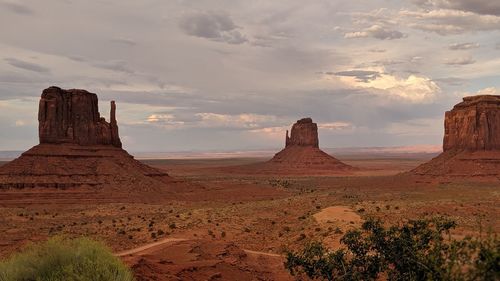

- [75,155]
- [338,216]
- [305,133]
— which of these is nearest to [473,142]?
[338,216]

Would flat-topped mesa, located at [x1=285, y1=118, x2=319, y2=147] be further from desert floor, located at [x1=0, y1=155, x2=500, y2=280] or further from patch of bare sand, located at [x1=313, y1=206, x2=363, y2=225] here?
patch of bare sand, located at [x1=313, y1=206, x2=363, y2=225]

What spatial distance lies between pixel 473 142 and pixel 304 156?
71098 millimetres

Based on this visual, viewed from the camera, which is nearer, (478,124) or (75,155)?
(75,155)

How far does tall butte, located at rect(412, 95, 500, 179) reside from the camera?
84500 millimetres

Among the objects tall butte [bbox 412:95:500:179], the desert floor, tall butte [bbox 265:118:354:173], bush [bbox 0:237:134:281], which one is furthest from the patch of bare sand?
tall butte [bbox 265:118:354:173]

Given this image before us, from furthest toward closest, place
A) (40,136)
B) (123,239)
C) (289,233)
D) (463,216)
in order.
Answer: (40,136), (463,216), (289,233), (123,239)

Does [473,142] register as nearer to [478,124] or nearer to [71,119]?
[478,124]

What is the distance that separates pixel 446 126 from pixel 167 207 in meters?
68.0

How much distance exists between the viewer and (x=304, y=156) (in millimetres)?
153625

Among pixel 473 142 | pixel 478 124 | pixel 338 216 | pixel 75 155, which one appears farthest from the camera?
pixel 473 142

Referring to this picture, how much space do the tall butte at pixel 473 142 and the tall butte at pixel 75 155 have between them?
56.1 metres

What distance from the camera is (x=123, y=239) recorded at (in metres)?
Result: 33.5

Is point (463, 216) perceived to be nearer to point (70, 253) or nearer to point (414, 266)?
point (414, 266)

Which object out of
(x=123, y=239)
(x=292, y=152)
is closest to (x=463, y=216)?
(x=123, y=239)
